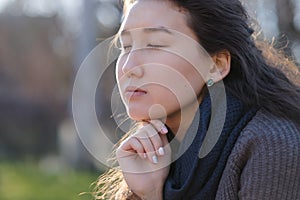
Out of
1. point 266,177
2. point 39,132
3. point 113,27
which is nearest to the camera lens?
point 266,177

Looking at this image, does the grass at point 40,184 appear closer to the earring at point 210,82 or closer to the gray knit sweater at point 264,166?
the earring at point 210,82

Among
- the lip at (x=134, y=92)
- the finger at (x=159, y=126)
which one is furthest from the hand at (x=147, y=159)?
the lip at (x=134, y=92)

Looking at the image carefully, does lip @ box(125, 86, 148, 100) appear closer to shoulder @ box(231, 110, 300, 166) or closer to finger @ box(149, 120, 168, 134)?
finger @ box(149, 120, 168, 134)

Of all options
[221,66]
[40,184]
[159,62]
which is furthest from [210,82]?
[40,184]

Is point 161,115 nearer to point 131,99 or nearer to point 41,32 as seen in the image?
point 131,99

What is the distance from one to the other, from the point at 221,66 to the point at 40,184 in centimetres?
734

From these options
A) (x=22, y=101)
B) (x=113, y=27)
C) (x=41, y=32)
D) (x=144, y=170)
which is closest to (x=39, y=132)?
(x=22, y=101)

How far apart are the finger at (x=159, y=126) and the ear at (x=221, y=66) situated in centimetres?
21

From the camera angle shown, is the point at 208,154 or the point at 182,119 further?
the point at 182,119

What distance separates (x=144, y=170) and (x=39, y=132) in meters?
14.9

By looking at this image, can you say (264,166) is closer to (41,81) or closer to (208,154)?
(208,154)

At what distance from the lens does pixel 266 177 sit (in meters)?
2.07

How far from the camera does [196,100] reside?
2311mm

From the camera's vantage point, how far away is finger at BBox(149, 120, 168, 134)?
2328 millimetres
